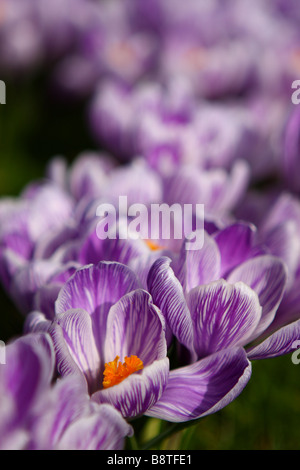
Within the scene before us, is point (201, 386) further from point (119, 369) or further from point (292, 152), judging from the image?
point (292, 152)

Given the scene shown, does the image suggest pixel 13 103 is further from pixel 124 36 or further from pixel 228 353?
pixel 228 353

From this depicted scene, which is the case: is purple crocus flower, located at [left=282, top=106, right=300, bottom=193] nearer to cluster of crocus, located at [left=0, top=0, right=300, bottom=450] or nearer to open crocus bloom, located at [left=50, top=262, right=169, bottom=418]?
cluster of crocus, located at [left=0, top=0, right=300, bottom=450]

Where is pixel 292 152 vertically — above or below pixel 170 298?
above

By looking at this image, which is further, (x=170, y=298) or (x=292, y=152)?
(x=292, y=152)

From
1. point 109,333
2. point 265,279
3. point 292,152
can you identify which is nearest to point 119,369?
point 109,333

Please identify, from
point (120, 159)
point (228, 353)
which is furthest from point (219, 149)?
point (228, 353)

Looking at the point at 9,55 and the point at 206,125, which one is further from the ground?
the point at 9,55

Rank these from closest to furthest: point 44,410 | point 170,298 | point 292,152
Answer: point 44,410 < point 170,298 < point 292,152

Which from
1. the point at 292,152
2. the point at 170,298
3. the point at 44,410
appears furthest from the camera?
the point at 292,152

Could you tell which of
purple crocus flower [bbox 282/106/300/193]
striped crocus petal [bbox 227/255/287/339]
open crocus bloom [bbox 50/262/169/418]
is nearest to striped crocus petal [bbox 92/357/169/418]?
open crocus bloom [bbox 50/262/169/418]
